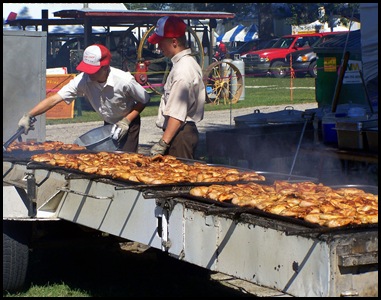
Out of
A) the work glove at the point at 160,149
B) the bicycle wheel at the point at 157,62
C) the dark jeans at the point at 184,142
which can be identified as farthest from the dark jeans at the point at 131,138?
the bicycle wheel at the point at 157,62

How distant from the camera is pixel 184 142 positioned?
6.31 m

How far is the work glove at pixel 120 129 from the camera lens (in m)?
6.78

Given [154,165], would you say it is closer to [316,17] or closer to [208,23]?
[208,23]

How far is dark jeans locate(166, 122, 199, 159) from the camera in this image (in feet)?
20.7

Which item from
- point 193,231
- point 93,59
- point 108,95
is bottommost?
point 193,231

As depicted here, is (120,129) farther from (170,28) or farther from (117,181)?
(117,181)

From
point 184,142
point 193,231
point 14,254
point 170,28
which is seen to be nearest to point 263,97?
point 184,142

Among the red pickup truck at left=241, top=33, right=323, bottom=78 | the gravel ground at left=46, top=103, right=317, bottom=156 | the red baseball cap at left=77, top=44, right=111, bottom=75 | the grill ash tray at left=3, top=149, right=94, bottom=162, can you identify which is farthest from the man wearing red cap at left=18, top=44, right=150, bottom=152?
the red pickup truck at left=241, top=33, right=323, bottom=78

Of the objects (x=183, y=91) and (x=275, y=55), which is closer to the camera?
(x=183, y=91)

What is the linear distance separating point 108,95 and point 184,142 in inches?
38.5

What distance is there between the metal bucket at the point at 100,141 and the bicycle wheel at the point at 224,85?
47.3 feet

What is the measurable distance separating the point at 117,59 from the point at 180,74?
17124mm

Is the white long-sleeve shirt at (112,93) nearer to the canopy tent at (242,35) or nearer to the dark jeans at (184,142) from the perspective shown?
the dark jeans at (184,142)

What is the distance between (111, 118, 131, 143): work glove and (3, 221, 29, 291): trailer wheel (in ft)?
4.66
